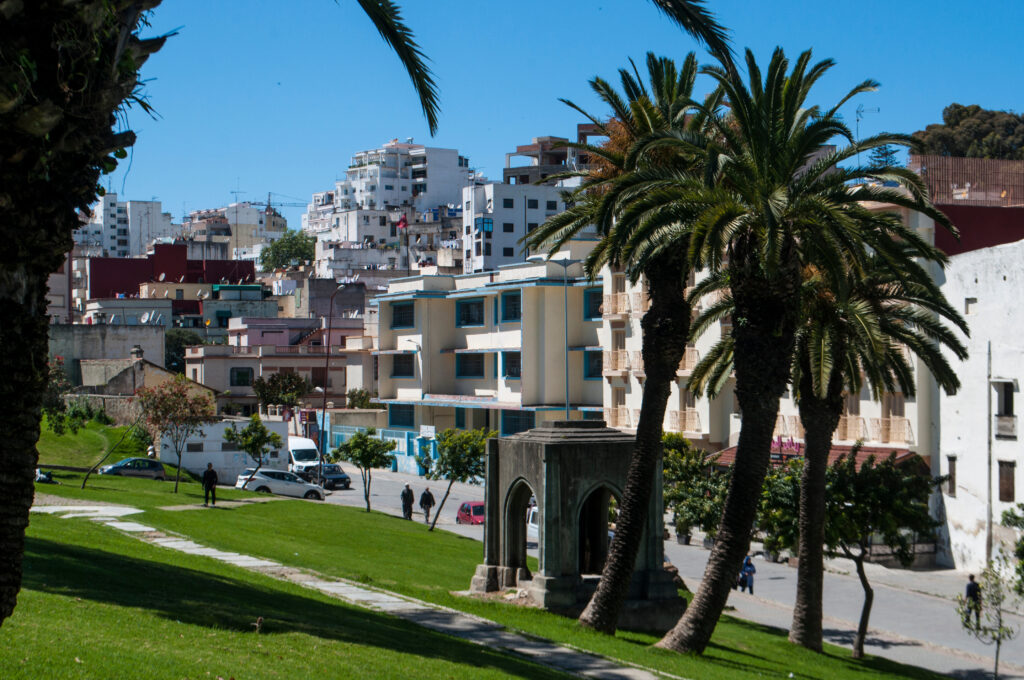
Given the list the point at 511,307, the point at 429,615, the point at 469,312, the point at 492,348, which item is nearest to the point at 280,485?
the point at 492,348

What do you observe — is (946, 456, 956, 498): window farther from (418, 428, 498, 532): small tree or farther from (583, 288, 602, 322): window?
(583, 288, 602, 322): window

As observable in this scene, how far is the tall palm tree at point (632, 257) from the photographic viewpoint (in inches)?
799

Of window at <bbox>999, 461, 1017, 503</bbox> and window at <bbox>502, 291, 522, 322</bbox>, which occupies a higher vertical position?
window at <bbox>502, 291, 522, 322</bbox>

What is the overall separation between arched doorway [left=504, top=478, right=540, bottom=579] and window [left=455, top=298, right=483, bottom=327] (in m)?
44.1

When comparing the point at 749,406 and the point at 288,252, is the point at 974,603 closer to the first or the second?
the point at 749,406

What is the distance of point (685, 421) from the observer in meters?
51.4

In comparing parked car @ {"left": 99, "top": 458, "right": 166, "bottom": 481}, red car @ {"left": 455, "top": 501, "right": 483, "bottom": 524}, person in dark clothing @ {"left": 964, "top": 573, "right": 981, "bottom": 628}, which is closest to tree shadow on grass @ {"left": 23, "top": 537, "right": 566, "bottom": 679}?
person in dark clothing @ {"left": 964, "top": 573, "right": 981, "bottom": 628}

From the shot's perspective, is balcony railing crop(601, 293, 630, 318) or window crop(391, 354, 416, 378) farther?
window crop(391, 354, 416, 378)

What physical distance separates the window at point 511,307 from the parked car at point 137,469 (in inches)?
880

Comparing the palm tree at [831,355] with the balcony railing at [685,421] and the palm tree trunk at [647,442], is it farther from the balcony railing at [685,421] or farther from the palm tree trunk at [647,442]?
the balcony railing at [685,421]

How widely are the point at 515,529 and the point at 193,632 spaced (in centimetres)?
1101

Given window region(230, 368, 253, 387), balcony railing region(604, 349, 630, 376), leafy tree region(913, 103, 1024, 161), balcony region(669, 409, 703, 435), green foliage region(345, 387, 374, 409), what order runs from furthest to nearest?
leafy tree region(913, 103, 1024, 161), window region(230, 368, 253, 387), green foliage region(345, 387, 374, 409), balcony railing region(604, 349, 630, 376), balcony region(669, 409, 703, 435)

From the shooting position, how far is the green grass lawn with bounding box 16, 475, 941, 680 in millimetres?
19219

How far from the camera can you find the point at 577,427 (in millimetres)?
22703
